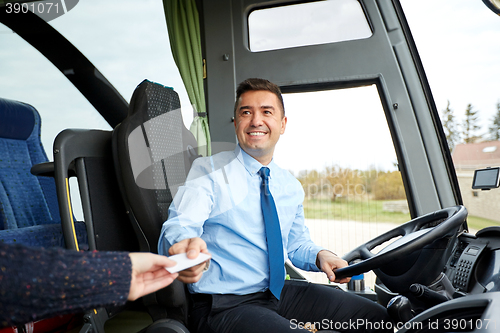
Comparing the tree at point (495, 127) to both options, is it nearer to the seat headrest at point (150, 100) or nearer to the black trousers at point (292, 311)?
the black trousers at point (292, 311)

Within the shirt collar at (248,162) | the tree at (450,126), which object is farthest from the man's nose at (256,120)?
the tree at (450,126)

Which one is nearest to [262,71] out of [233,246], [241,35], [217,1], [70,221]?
[241,35]

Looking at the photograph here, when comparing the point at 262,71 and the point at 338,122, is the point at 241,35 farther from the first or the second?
the point at 338,122

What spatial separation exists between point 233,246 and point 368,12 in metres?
1.77

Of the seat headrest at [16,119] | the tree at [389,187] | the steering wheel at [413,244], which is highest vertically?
the seat headrest at [16,119]

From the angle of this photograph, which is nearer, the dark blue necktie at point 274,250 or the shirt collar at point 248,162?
the dark blue necktie at point 274,250

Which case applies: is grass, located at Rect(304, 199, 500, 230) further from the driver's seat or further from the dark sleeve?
the dark sleeve

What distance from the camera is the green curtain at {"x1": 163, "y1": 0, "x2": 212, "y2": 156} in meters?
2.49

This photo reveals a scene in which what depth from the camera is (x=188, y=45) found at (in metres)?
2.55

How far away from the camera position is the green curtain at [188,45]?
2.49 m

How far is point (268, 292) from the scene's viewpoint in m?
1.29

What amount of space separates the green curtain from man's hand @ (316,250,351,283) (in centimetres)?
140

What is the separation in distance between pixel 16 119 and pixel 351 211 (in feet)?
6.96

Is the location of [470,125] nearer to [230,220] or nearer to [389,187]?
[389,187]
